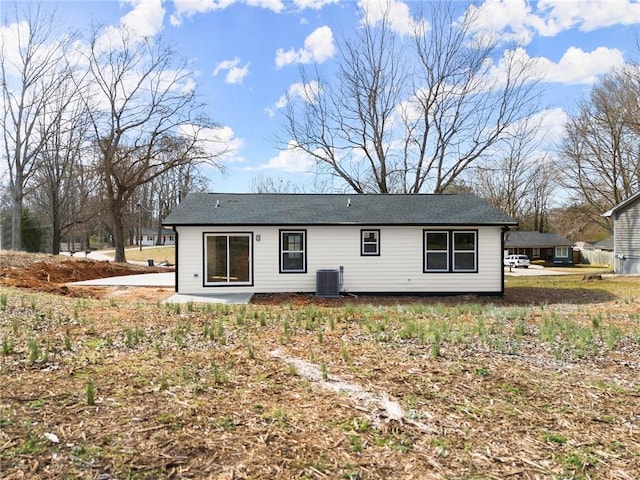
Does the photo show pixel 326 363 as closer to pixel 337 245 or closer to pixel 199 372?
pixel 199 372

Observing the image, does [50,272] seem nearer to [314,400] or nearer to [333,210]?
[333,210]

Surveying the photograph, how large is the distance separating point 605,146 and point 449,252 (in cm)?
2685

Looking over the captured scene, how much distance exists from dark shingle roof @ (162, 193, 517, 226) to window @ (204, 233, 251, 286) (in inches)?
22.3

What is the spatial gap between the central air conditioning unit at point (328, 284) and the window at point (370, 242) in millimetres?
1291

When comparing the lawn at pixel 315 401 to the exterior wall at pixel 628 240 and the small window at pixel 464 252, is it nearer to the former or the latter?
the small window at pixel 464 252

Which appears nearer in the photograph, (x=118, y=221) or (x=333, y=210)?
(x=333, y=210)

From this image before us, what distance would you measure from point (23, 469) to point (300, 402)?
6.34ft

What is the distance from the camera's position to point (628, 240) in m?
23.4

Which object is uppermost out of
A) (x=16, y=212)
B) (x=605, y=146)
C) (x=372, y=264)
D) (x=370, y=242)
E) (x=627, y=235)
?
(x=605, y=146)

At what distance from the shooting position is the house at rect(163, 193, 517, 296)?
1295 cm

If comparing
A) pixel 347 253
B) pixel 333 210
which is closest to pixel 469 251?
pixel 347 253

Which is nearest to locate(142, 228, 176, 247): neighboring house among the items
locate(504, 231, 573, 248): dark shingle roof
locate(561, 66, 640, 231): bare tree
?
locate(504, 231, 573, 248): dark shingle roof

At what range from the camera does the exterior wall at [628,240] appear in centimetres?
2268

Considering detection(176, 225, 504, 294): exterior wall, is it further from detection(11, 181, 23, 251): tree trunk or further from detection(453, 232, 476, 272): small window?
detection(11, 181, 23, 251): tree trunk
